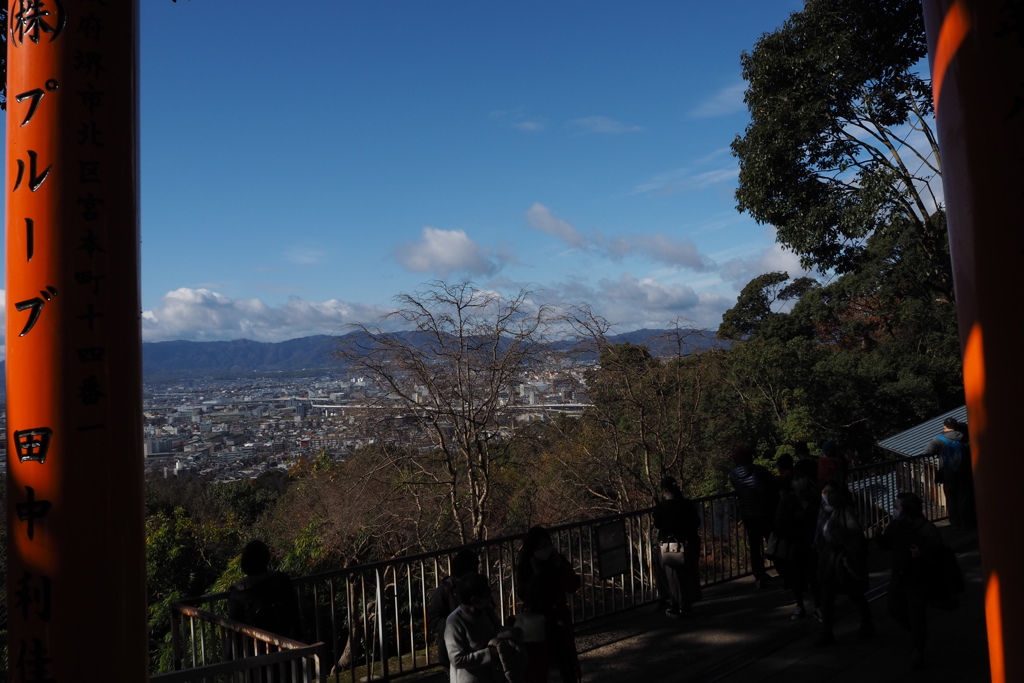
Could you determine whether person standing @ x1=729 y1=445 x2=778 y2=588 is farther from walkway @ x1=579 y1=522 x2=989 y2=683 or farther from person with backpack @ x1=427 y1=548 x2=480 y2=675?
person with backpack @ x1=427 y1=548 x2=480 y2=675

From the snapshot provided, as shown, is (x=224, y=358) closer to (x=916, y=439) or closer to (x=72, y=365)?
(x=916, y=439)

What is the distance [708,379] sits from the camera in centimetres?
1509

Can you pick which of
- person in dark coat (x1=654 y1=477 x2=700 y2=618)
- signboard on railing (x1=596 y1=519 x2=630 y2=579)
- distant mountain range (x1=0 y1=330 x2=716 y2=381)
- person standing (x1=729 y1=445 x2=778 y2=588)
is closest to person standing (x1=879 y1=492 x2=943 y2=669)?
person in dark coat (x1=654 y1=477 x2=700 y2=618)

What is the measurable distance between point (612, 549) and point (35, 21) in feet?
20.1

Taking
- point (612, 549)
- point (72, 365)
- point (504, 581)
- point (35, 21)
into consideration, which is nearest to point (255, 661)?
point (72, 365)

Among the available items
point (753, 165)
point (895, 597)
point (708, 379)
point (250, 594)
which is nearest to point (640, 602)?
point (895, 597)

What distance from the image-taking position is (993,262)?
324cm

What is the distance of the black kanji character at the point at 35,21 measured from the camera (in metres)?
3.91

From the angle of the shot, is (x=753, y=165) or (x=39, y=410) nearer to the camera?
(x=39, y=410)

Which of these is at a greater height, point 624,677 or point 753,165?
point 753,165

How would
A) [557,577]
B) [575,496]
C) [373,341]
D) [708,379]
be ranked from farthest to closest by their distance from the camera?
[708,379], [575,496], [373,341], [557,577]

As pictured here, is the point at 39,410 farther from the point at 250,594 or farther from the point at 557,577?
the point at 557,577

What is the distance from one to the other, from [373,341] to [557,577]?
723 centimetres

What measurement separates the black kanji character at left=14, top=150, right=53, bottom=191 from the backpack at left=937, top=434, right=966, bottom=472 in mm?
9845
